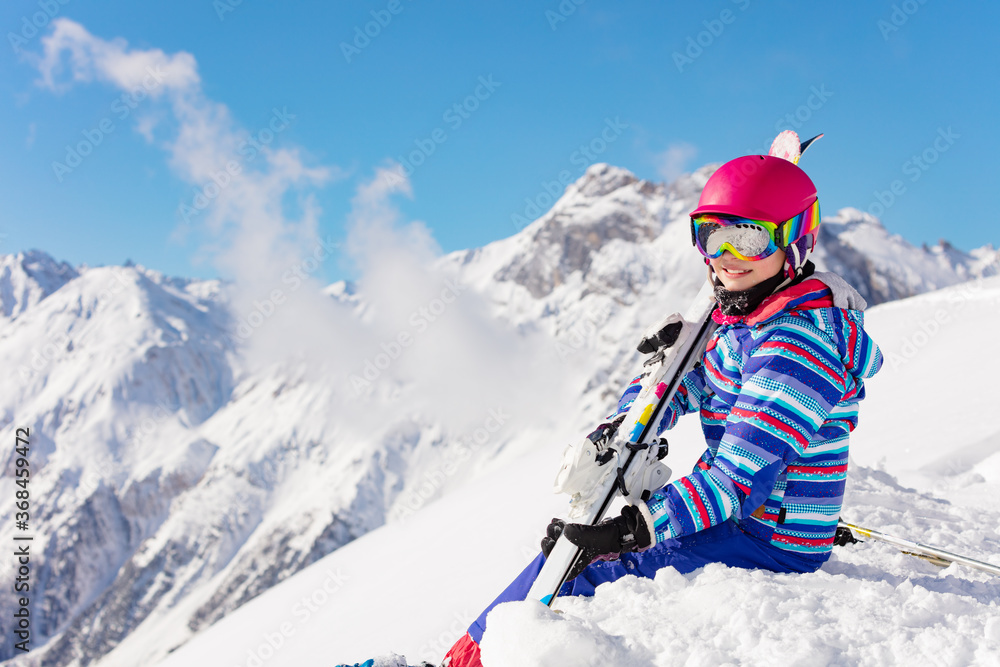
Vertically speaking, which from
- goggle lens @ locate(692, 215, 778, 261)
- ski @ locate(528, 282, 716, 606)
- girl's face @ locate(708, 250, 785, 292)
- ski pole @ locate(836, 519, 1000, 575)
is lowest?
ski @ locate(528, 282, 716, 606)

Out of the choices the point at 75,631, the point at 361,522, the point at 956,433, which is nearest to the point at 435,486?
the point at 361,522

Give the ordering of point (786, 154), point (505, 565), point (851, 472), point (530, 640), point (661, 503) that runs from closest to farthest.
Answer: point (530, 640), point (661, 503), point (786, 154), point (851, 472), point (505, 565)

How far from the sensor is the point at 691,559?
2557mm

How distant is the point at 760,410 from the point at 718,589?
0.70 metres

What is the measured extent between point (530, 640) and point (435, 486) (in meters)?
198

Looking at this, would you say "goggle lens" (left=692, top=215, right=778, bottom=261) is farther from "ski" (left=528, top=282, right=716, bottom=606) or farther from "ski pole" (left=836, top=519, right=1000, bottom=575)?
"ski pole" (left=836, top=519, right=1000, bottom=575)

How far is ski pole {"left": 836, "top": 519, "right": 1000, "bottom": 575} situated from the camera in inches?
115

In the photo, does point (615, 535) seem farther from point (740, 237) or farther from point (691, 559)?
point (740, 237)

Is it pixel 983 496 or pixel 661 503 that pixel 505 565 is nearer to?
pixel 661 503

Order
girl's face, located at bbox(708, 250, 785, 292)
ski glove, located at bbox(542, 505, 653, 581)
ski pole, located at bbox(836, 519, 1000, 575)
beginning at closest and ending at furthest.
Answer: ski glove, located at bbox(542, 505, 653, 581) < girl's face, located at bbox(708, 250, 785, 292) < ski pole, located at bbox(836, 519, 1000, 575)

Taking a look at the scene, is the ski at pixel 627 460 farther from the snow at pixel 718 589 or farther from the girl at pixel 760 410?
the snow at pixel 718 589

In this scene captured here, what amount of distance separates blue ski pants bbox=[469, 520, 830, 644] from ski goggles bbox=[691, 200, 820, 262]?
117 cm

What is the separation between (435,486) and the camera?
193250 mm

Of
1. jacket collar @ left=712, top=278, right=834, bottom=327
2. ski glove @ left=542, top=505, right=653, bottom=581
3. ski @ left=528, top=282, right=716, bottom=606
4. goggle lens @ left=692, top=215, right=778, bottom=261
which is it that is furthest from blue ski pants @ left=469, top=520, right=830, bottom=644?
goggle lens @ left=692, top=215, right=778, bottom=261
